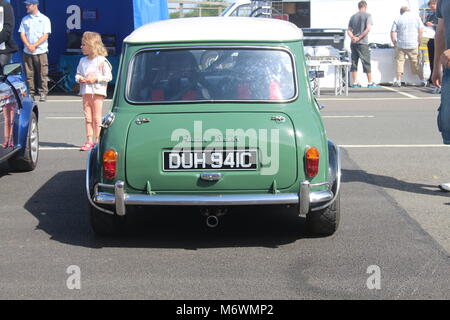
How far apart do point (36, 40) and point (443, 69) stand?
39.4 feet

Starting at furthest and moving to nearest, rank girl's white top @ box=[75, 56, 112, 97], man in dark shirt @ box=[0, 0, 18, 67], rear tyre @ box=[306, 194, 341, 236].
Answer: man in dark shirt @ box=[0, 0, 18, 67] < girl's white top @ box=[75, 56, 112, 97] < rear tyre @ box=[306, 194, 341, 236]

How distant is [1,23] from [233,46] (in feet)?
25.3

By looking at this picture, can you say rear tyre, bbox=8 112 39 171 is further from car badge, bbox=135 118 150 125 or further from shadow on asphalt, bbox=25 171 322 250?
car badge, bbox=135 118 150 125

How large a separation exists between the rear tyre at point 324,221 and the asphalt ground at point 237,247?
0.25 ft

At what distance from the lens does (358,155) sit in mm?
11031

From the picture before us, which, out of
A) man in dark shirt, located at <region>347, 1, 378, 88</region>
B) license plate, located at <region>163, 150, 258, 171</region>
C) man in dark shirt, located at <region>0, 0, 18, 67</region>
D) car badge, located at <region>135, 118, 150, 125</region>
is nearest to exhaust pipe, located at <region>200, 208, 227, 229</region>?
license plate, located at <region>163, 150, 258, 171</region>

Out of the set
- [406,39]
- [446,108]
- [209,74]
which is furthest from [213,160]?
[406,39]

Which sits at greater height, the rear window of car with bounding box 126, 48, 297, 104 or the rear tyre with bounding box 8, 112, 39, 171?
the rear window of car with bounding box 126, 48, 297, 104

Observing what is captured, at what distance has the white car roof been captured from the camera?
7.05 metres

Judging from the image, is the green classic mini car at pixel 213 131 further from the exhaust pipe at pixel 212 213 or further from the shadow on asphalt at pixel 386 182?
the shadow on asphalt at pixel 386 182

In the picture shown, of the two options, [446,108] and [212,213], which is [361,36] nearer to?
[446,108]

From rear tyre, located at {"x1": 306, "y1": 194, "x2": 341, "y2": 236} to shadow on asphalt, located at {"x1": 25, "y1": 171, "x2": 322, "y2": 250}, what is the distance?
13 cm

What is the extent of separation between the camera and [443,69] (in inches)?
335
